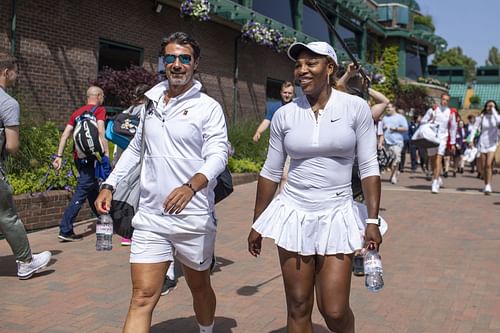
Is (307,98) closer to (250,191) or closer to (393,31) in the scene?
(250,191)

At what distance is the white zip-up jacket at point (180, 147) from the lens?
134 inches

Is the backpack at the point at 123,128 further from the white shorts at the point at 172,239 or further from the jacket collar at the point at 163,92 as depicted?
the white shorts at the point at 172,239

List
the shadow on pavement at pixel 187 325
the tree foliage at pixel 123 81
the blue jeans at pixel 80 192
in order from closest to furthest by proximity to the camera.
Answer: the shadow on pavement at pixel 187 325 < the blue jeans at pixel 80 192 < the tree foliage at pixel 123 81

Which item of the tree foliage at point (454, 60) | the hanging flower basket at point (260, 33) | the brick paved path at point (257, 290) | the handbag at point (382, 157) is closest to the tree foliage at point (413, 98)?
the hanging flower basket at point (260, 33)

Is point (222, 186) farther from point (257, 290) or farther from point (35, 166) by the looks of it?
point (35, 166)

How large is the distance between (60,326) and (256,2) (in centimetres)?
1912

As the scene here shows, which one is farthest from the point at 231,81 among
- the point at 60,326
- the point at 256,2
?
the point at 60,326

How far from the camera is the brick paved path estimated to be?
14.4 ft

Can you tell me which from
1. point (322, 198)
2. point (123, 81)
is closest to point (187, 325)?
point (322, 198)

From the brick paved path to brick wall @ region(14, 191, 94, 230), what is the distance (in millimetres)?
172

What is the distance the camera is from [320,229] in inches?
125

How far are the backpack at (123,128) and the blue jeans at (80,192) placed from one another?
5.11 feet

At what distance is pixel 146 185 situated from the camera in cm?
346

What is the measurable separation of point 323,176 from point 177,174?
84 cm
